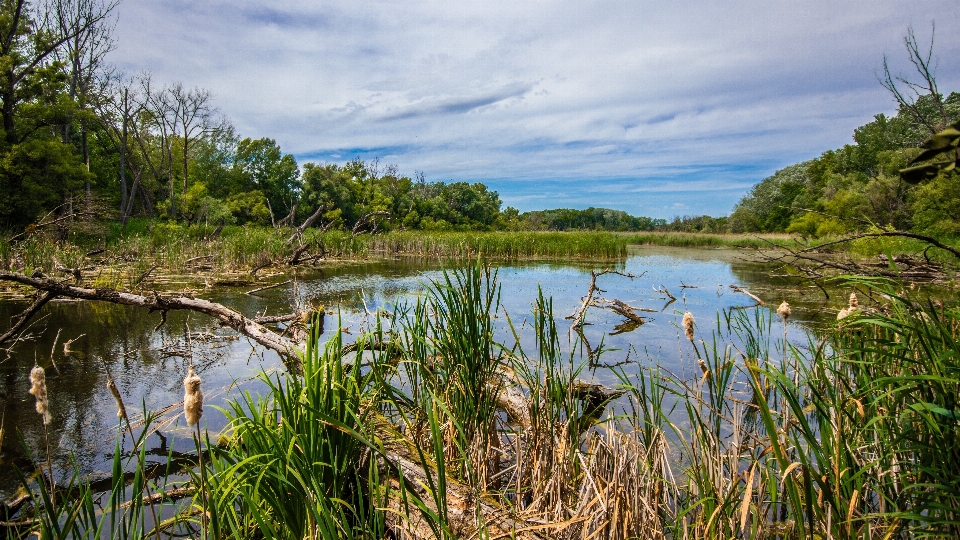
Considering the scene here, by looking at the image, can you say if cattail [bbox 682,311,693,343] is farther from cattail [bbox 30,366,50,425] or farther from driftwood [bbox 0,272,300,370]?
driftwood [bbox 0,272,300,370]

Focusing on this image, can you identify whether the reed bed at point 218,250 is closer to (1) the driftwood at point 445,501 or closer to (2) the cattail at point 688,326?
(1) the driftwood at point 445,501

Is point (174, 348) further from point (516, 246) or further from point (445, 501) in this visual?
point (516, 246)

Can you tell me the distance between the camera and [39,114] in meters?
17.4

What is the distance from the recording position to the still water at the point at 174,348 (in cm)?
371

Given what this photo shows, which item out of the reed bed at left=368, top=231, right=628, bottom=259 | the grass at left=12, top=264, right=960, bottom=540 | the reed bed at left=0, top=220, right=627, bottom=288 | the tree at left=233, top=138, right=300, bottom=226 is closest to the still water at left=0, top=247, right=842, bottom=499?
the grass at left=12, top=264, right=960, bottom=540

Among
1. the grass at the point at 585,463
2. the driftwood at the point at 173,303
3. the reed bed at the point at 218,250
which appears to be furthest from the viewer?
the reed bed at the point at 218,250

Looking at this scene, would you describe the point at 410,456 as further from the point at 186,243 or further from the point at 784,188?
the point at 784,188

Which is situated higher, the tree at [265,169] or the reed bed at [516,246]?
the tree at [265,169]

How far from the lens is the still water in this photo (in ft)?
12.2

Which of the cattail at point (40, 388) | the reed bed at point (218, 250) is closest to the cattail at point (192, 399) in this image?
the cattail at point (40, 388)

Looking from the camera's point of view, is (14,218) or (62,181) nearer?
(14,218)

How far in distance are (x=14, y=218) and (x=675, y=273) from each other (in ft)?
69.5

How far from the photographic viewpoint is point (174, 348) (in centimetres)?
571

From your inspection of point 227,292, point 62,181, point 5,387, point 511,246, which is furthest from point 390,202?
point 5,387
